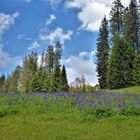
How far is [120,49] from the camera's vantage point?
57750mm

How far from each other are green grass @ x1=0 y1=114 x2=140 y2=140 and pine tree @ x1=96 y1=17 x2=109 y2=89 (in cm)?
5091

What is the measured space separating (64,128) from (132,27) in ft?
197

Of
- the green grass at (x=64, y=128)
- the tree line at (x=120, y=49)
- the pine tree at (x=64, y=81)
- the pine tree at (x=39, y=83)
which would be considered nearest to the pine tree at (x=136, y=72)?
the tree line at (x=120, y=49)

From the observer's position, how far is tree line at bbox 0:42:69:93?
2844 inches

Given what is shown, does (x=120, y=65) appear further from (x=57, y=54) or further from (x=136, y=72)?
(x=57, y=54)

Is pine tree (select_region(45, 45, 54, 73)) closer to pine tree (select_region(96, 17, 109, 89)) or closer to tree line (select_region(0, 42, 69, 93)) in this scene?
tree line (select_region(0, 42, 69, 93))

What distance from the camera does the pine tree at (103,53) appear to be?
223ft

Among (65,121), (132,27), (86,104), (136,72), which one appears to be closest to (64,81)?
(132,27)

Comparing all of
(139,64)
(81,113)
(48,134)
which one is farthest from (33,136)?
(139,64)

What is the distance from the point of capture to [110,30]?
236ft

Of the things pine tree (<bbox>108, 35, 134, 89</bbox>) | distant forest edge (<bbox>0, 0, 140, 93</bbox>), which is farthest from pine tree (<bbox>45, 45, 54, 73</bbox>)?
pine tree (<bbox>108, 35, 134, 89</bbox>)

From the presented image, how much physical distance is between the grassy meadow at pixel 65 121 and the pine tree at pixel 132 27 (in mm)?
51378

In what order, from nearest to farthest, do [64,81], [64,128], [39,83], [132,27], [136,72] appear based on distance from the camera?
[64,128]
[136,72]
[132,27]
[39,83]
[64,81]

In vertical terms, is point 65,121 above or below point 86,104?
below
